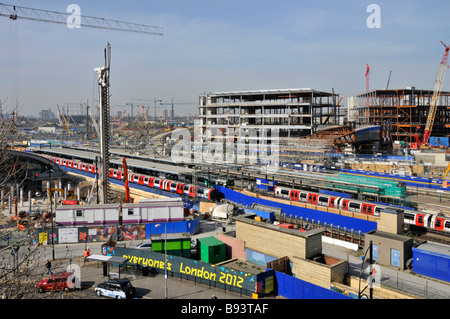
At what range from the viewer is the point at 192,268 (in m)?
15.5

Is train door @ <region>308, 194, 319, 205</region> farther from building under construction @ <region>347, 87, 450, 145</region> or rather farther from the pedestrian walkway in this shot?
building under construction @ <region>347, 87, 450, 145</region>

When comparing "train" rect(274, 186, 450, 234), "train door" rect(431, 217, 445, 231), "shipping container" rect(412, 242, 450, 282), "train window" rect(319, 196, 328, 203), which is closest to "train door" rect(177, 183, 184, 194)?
"train" rect(274, 186, 450, 234)

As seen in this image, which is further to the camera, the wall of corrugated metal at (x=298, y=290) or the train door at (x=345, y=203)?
the train door at (x=345, y=203)

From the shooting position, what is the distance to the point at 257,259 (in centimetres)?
1684

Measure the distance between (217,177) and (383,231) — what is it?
1980 centimetres

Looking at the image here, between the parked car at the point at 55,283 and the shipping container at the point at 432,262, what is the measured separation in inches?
600

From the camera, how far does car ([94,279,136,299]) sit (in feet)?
45.3

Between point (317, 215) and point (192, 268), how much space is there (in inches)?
440

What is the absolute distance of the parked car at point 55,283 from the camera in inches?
561

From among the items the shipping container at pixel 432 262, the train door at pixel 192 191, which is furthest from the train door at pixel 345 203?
the train door at pixel 192 191

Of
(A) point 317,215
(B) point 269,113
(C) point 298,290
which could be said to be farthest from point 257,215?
(B) point 269,113

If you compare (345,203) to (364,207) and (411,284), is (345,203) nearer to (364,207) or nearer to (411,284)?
(364,207)

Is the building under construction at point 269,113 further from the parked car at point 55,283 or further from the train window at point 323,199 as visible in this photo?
the parked car at point 55,283
